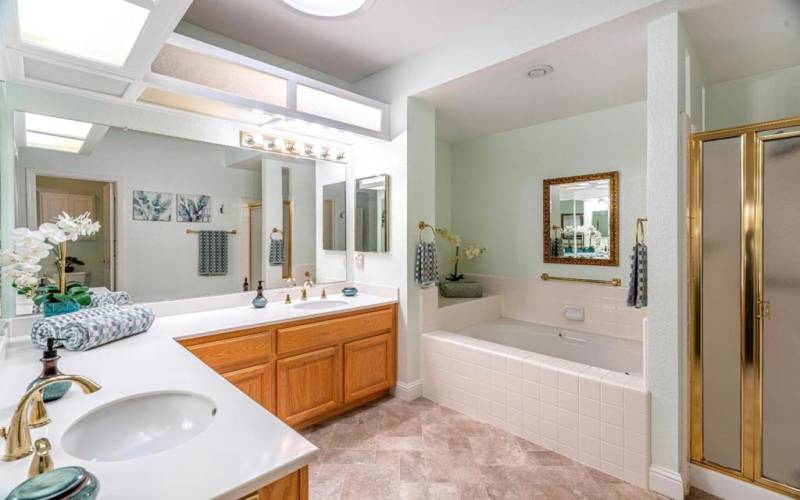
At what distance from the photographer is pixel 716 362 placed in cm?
199

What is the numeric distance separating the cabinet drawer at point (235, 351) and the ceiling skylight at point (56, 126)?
1353 mm

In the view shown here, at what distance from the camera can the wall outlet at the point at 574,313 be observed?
3516mm

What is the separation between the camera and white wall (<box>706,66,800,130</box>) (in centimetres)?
255

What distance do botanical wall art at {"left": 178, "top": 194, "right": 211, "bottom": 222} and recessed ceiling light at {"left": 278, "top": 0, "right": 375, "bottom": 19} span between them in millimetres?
1311

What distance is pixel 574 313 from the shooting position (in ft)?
11.6

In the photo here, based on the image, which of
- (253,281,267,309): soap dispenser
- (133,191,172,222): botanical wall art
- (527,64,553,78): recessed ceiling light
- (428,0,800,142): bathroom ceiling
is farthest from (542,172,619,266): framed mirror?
(133,191,172,222): botanical wall art

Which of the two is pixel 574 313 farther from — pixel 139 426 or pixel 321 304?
pixel 139 426

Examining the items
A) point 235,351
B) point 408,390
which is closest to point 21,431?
point 235,351

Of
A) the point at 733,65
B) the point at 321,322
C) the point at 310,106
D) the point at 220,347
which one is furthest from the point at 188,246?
the point at 733,65

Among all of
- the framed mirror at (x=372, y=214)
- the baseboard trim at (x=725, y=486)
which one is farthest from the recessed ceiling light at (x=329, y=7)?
the baseboard trim at (x=725, y=486)

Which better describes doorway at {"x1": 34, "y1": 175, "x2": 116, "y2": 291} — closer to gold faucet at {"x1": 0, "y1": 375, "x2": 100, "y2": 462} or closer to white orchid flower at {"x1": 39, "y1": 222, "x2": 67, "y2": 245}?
white orchid flower at {"x1": 39, "y1": 222, "x2": 67, "y2": 245}

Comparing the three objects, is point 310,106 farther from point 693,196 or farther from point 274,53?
point 693,196

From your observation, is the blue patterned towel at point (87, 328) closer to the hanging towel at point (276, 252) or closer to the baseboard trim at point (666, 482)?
the hanging towel at point (276, 252)

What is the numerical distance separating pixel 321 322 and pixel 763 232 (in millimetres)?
2456
